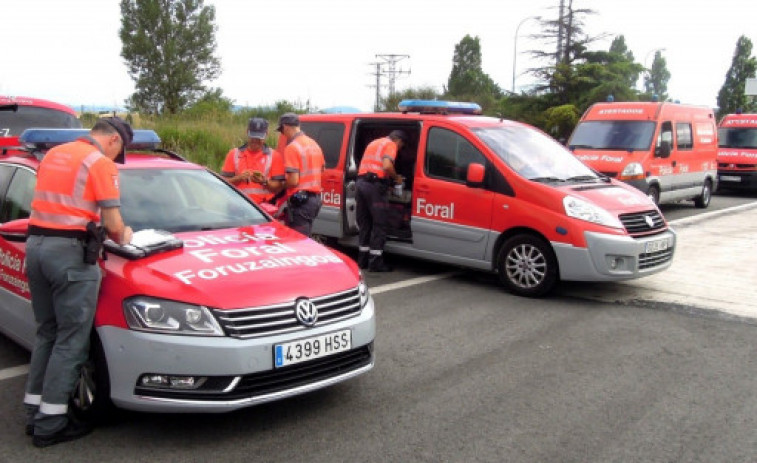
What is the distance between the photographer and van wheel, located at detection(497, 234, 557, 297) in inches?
269

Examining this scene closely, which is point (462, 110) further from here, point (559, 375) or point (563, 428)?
point (563, 428)

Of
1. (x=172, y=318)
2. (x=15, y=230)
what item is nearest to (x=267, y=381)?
(x=172, y=318)

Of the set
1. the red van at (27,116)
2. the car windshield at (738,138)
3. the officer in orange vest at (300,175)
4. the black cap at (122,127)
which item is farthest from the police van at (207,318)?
the car windshield at (738,138)

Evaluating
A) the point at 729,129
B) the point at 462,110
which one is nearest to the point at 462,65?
the point at 729,129

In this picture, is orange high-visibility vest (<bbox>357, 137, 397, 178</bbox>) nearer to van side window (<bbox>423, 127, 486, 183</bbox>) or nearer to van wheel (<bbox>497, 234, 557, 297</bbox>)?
van side window (<bbox>423, 127, 486, 183</bbox>)

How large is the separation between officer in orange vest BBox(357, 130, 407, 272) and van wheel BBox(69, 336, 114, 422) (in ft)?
14.8

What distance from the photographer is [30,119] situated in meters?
9.95

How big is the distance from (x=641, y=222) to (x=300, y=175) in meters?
3.50

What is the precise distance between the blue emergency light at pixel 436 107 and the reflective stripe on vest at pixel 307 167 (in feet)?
6.80

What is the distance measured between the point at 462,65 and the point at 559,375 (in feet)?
184

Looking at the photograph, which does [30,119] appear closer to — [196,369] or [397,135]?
[397,135]

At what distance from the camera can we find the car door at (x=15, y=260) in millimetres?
4312

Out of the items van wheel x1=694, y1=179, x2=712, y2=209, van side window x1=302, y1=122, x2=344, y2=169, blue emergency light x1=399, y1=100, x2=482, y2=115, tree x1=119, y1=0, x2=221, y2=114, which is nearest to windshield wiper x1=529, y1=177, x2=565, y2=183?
blue emergency light x1=399, y1=100, x2=482, y2=115

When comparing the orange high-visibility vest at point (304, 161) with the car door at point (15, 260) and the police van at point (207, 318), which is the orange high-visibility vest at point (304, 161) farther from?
the car door at point (15, 260)
